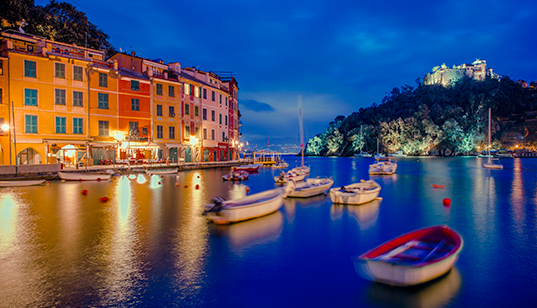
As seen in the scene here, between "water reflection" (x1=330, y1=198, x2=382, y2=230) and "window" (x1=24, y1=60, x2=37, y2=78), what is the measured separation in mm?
32707

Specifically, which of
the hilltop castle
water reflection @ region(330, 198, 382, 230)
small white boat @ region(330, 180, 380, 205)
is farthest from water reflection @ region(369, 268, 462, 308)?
the hilltop castle

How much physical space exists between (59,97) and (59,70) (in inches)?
113

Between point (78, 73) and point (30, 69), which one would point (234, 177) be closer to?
point (78, 73)

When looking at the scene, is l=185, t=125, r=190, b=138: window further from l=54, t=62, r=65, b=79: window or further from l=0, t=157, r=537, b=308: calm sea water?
l=0, t=157, r=537, b=308: calm sea water

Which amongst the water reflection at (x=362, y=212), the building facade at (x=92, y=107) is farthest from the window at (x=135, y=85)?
the water reflection at (x=362, y=212)

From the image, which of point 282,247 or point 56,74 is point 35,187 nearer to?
point 56,74

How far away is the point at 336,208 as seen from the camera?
1427cm

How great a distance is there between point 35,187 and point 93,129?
1307 cm

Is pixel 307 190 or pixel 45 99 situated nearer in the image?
pixel 307 190

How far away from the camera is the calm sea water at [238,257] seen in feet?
17.9

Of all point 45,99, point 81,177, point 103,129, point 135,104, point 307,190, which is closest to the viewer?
point 307,190

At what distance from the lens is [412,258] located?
6355 millimetres

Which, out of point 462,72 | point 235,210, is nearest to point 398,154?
point 462,72

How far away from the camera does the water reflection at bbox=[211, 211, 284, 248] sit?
29.0 ft
